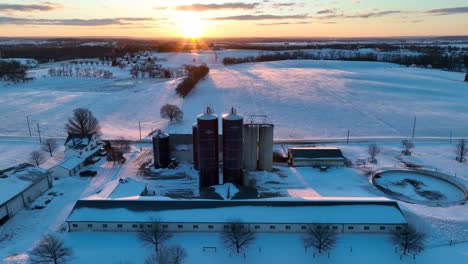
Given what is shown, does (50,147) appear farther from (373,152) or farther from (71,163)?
(373,152)

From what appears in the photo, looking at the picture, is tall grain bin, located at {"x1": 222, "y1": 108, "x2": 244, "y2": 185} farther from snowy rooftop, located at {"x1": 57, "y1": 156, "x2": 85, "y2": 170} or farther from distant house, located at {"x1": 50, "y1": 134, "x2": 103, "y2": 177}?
distant house, located at {"x1": 50, "y1": 134, "x2": 103, "y2": 177}

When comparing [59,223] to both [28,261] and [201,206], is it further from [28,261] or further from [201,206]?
[201,206]

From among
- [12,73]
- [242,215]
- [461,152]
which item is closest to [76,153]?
[242,215]

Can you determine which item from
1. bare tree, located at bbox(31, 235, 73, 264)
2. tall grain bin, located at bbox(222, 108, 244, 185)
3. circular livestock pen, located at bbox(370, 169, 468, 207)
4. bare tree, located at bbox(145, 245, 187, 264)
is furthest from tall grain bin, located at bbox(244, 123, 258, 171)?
bare tree, located at bbox(31, 235, 73, 264)

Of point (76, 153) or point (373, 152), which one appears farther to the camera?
point (373, 152)

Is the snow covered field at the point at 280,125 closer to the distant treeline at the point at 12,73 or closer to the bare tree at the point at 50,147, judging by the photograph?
the bare tree at the point at 50,147

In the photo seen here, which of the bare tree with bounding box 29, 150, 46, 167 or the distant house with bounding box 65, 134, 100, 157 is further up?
the distant house with bounding box 65, 134, 100, 157

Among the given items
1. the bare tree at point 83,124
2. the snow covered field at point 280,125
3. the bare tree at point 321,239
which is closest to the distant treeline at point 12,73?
the snow covered field at point 280,125
